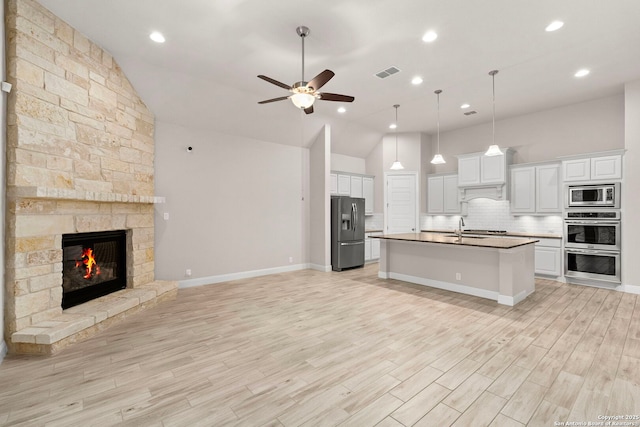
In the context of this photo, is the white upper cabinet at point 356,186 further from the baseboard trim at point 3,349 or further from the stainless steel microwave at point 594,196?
the baseboard trim at point 3,349

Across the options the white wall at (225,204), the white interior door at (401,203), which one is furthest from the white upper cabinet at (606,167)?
the white wall at (225,204)

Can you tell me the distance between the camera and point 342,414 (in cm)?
200

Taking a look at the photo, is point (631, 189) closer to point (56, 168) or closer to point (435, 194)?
point (435, 194)

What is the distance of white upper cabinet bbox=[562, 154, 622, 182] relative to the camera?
16.9 feet

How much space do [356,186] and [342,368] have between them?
19.5 feet

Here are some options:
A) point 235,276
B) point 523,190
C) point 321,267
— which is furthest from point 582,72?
point 235,276

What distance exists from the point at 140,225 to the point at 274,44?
343cm

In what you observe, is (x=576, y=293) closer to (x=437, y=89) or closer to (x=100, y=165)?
(x=437, y=89)

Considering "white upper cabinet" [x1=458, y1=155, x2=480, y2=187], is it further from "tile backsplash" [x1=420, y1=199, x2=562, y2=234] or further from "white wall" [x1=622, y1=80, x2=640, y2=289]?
"white wall" [x1=622, y1=80, x2=640, y2=289]

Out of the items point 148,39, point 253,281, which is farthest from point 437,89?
point 253,281

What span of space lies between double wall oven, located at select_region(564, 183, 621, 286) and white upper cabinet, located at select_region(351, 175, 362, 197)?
448 centimetres

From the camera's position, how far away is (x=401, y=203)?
8.20 metres

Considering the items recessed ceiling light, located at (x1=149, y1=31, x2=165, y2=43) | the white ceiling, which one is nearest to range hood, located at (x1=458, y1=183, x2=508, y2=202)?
the white ceiling

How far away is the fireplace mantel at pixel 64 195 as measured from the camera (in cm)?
286
